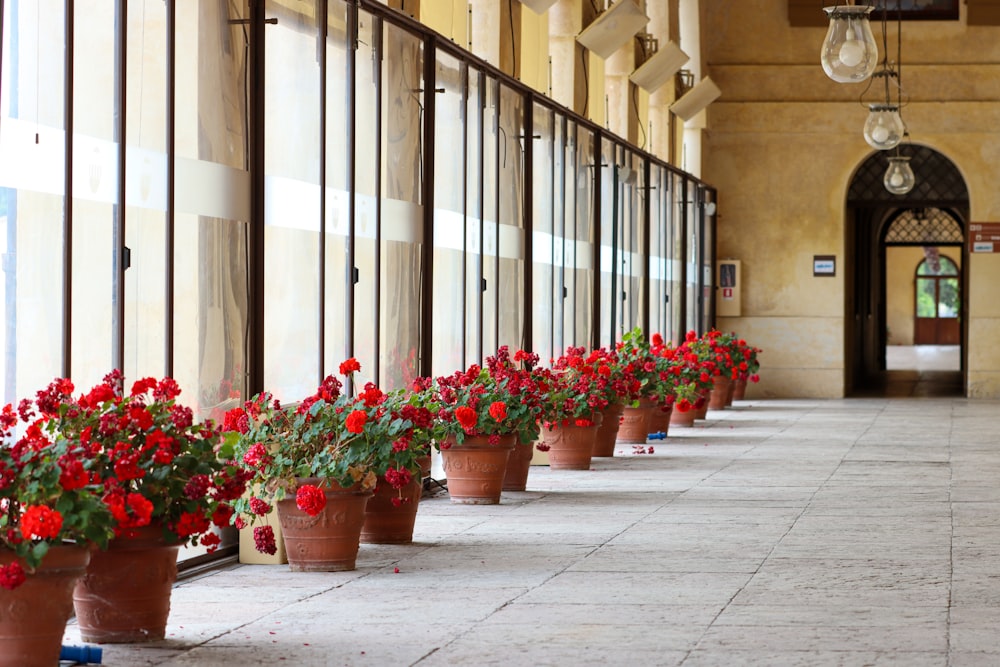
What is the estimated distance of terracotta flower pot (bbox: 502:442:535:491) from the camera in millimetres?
9266

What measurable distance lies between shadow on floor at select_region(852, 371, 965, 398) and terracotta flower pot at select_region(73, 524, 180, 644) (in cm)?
1717

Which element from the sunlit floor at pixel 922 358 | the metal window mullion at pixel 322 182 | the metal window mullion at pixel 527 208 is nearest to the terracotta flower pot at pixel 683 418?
the metal window mullion at pixel 527 208

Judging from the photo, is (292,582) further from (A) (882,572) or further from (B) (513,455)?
(B) (513,455)

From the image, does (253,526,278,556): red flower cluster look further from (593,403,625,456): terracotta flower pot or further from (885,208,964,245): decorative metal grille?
(885,208,964,245): decorative metal grille

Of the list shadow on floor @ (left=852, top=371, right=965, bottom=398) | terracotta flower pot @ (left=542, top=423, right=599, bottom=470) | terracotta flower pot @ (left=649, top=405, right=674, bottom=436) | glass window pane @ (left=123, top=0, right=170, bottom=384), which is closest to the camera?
glass window pane @ (left=123, top=0, right=170, bottom=384)

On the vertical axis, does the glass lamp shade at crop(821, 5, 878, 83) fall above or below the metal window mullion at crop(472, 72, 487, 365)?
above

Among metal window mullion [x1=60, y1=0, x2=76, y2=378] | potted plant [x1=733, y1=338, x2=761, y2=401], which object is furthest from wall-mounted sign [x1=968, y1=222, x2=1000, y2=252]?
metal window mullion [x1=60, y1=0, x2=76, y2=378]

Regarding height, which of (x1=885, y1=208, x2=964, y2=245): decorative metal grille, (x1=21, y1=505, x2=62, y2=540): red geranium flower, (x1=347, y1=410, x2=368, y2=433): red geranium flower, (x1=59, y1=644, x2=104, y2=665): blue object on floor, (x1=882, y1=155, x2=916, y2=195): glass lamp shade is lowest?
(x1=59, y1=644, x2=104, y2=665): blue object on floor

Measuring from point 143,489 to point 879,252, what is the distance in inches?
1014

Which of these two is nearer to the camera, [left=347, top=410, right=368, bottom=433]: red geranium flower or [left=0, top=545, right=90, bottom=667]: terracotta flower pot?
[left=0, top=545, right=90, bottom=667]: terracotta flower pot

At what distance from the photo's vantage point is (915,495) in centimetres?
909

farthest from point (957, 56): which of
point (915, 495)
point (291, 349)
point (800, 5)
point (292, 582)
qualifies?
point (292, 582)

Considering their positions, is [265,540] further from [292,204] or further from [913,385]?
[913,385]

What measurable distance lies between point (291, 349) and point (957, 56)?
15.3 m
